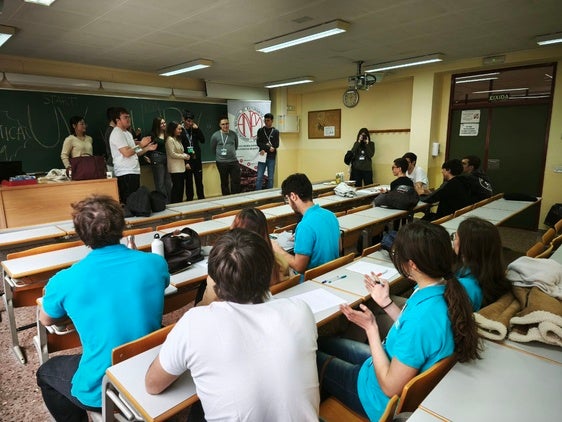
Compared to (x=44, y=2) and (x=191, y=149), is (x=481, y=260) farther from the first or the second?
(x=191, y=149)

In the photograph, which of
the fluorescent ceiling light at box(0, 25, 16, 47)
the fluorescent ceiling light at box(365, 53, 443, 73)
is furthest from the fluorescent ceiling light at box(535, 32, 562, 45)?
the fluorescent ceiling light at box(0, 25, 16, 47)

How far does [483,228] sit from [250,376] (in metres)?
1.33

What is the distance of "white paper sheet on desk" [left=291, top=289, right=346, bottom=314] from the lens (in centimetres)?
175

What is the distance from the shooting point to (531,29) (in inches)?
163

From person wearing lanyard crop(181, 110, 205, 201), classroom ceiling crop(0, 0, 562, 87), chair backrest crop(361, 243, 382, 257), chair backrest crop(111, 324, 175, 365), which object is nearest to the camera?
chair backrest crop(111, 324, 175, 365)

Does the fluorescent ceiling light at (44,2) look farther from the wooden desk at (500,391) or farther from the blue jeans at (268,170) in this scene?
the blue jeans at (268,170)

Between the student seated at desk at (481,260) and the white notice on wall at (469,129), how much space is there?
5.41 meters

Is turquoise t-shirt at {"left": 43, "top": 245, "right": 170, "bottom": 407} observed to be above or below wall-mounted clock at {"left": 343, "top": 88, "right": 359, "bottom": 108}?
below

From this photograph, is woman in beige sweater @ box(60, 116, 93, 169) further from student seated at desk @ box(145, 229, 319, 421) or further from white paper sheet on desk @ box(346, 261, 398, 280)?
student seated at desk @ box(145, 229, 319, 421)

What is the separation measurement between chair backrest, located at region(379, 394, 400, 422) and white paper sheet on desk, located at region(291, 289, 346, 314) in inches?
26.0

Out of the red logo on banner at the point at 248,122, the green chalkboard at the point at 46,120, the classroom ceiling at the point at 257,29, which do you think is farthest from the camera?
the red logo on banner at the point at 248,122

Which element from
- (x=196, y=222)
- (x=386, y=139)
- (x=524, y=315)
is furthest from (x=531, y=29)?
(x=196, y=222)

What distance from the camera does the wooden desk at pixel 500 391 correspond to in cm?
110

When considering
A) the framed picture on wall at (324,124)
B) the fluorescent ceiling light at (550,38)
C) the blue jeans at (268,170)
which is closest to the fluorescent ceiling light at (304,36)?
the fluorescent ceiling light at (550,38)
